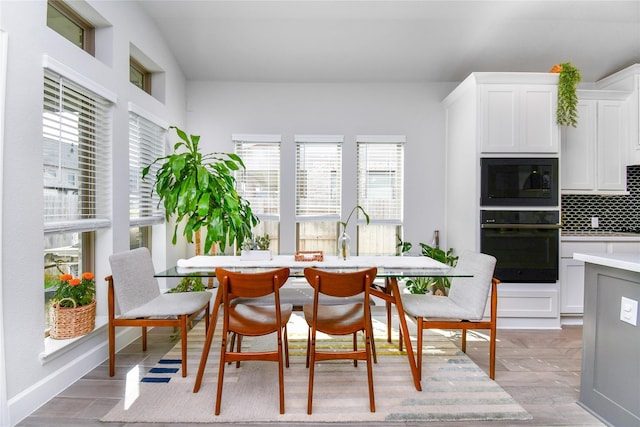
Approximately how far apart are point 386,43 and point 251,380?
3551mm

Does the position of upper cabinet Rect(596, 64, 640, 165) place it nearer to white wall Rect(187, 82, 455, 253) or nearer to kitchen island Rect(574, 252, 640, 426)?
white wall Rect(187, 82, 455, 253)

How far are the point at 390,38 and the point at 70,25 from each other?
9.56 feet

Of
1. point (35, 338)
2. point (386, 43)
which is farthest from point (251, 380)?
point (386, 43)

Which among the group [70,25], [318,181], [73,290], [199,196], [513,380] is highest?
[70,25]

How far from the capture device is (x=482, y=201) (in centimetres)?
322

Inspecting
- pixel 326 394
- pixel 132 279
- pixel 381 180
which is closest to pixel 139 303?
pixel 132 279

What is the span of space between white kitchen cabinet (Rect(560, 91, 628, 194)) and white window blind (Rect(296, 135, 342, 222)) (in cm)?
254

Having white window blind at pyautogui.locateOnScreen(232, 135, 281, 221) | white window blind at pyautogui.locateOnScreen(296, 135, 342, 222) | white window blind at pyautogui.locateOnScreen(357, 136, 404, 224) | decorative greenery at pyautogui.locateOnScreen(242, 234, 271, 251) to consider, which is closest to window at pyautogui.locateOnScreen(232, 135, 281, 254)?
white window blind at pyautogui.locateOnScreen(232, 135, 281, 221)

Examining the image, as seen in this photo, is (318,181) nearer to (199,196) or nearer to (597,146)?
(199,196)

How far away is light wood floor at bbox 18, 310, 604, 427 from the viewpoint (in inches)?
71.7

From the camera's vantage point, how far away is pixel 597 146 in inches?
135

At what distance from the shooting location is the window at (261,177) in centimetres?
404

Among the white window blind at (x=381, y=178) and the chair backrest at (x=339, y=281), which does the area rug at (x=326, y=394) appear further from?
the white window blind at (x=381, y=178)

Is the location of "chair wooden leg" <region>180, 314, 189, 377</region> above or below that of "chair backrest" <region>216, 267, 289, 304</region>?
below
